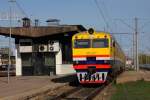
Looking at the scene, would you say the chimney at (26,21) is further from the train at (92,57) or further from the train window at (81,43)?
the train at (92,57)

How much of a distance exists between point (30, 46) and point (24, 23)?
560 cm

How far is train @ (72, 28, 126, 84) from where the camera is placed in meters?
30.2

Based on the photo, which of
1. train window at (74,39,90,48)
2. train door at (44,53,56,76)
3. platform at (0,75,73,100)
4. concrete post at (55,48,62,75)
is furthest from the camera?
train door at (44,53,56,76)

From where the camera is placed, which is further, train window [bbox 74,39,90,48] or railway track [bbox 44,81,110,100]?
train window [bbox 74,39,90,48]

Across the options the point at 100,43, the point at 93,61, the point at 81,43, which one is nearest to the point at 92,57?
the point at 93,61

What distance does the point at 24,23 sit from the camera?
53094 mm

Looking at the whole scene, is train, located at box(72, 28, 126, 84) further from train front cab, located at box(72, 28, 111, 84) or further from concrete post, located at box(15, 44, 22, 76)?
concrete post, located at box(15, 44, 22, 76)

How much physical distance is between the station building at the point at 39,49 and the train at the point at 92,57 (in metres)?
16.3

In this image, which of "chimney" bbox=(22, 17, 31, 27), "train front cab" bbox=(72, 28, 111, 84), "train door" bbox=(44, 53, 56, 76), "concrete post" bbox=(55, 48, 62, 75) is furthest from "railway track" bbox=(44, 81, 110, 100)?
"chimney" bbox=(22, 17, 31, 27)

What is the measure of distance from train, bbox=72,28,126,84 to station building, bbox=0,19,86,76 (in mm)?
16255

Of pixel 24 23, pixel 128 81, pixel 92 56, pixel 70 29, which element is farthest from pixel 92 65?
pixel 24 23

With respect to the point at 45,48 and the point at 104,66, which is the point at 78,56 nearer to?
the point at 104,66

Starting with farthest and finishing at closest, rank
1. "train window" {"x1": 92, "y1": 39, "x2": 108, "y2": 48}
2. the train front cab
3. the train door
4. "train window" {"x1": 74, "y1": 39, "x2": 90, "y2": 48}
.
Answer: the train door → "train window" {"x1": 74, "y1": 39, "x2": 90, "y2": 48} → "train window" {"x1": 92, "y1": 39, "x2": 108, "y2": 48} → the train front cab

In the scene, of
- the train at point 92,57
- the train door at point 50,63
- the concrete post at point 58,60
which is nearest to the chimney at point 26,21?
the train door at point 50,63
